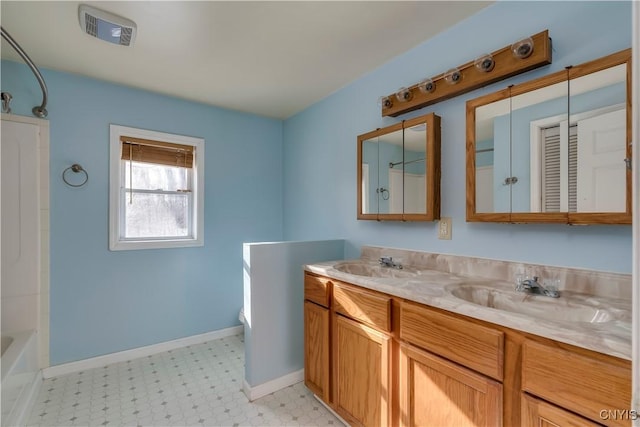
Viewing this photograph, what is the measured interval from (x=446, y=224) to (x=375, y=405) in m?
1.09

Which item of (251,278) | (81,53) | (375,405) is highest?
(81,53)

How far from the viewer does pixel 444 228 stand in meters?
1.85

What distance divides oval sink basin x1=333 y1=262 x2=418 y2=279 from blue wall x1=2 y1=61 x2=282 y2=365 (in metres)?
1.53

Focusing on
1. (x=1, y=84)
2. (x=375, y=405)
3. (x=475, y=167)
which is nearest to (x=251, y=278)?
(x=375, y=405)

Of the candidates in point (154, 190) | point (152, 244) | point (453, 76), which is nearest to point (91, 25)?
point (154, 190)

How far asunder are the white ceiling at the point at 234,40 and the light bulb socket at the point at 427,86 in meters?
0.31

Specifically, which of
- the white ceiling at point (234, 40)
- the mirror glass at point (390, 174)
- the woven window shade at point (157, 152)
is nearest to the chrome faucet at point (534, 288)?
the mirror glass at point (390, 174)

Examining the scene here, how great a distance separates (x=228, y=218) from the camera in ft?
10.5

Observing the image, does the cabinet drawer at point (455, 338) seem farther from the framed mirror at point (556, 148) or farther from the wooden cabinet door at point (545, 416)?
the framed mirror at point (556, 148)

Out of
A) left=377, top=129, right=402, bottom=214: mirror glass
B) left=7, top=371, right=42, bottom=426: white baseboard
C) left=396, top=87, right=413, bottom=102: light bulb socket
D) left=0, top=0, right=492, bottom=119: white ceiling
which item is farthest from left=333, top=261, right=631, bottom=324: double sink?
left=7, top=371, right=42, bottom=426: white baseboard

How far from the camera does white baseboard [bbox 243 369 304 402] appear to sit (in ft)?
6.87

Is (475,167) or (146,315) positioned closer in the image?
(475,167)

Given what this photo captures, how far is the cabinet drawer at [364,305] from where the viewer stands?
151cm

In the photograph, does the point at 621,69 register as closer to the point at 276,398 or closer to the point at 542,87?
the point at 542,87
